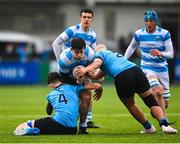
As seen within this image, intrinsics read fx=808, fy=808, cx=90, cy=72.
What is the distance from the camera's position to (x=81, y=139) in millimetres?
13398

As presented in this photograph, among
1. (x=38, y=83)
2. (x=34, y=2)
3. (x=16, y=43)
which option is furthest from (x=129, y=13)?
(x=38, y=83)

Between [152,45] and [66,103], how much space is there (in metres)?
2.78

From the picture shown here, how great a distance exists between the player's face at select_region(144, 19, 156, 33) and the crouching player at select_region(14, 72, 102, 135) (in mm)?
2280

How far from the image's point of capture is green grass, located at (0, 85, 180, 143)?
43.9 ft

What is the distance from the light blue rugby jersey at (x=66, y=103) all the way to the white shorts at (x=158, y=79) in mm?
1971

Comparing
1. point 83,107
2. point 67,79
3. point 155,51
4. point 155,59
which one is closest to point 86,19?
point 155,59

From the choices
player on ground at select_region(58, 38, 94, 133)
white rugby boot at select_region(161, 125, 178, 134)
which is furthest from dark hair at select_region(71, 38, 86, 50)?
white rugby boot at select_region(161, 125, 178, 134)

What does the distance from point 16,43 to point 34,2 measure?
989cm

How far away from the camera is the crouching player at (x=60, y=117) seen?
46.1 feet

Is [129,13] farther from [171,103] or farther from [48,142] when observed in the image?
[48,142]

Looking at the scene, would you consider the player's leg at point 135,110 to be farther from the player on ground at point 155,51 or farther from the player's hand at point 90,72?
the player on ground at point 155,51

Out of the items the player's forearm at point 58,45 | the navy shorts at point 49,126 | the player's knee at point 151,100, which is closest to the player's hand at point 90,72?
the navy shorts at point 49,126

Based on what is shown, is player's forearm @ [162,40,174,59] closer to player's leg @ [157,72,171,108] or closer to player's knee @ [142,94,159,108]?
player's leg @ [157,72,171,108]

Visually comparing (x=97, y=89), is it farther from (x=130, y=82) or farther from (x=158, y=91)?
(x=158, y=91)
